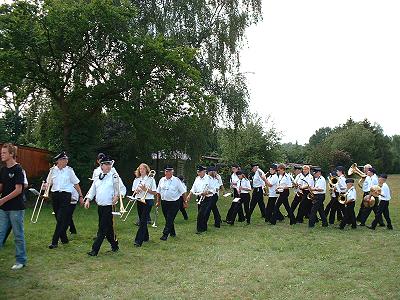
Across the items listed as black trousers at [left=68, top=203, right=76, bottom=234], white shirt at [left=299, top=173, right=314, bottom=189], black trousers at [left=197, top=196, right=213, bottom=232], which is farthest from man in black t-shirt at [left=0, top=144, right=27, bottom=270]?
white shirt at [left=299, top=173, right=314, bottom=189]

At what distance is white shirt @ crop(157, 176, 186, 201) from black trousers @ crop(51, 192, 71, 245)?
7.74 feet

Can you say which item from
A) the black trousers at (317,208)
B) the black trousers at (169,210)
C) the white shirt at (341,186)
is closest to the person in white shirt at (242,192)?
the black trousers at (317,208)

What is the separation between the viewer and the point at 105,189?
9305 millimetres

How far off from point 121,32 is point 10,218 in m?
13.2

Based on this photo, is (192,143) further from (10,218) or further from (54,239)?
(10,218)

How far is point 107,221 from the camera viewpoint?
927 cm

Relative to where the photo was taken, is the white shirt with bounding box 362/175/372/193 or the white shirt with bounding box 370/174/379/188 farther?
the white shirt with bounding box 362/175/372/193

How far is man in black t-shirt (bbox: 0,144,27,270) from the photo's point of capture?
7.83 m

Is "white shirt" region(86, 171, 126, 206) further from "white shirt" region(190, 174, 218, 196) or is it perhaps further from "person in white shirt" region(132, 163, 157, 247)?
"white shirt" region(190, 174, 218, 196)

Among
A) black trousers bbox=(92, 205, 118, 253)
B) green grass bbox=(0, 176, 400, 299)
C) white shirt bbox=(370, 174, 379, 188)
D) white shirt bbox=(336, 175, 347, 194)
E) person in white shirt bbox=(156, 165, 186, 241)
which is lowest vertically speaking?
green grass bbox=(0, 176, 400, 299)

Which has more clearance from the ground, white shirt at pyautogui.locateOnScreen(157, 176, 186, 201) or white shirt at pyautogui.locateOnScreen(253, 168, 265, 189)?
white shirt at pyautogui.locateOnScreen(253, 168, 265, 189)

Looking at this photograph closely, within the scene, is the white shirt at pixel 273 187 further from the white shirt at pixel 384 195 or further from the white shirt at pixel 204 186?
the white shirt at pixel 384 195

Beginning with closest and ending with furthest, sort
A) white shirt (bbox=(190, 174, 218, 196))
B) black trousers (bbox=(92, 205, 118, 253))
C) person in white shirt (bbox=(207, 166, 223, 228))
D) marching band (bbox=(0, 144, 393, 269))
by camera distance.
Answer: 1. marching band (bbox=(0, 144, 393, 269))
2. black trousers (bbox=(92, 205, 118, 253))
3. white shirt (bbox=(190, 174, 218, 196))
4. person in white shirt (bbox=(207, 166, 223, 228))

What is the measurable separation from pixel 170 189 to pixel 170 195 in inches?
6.2
